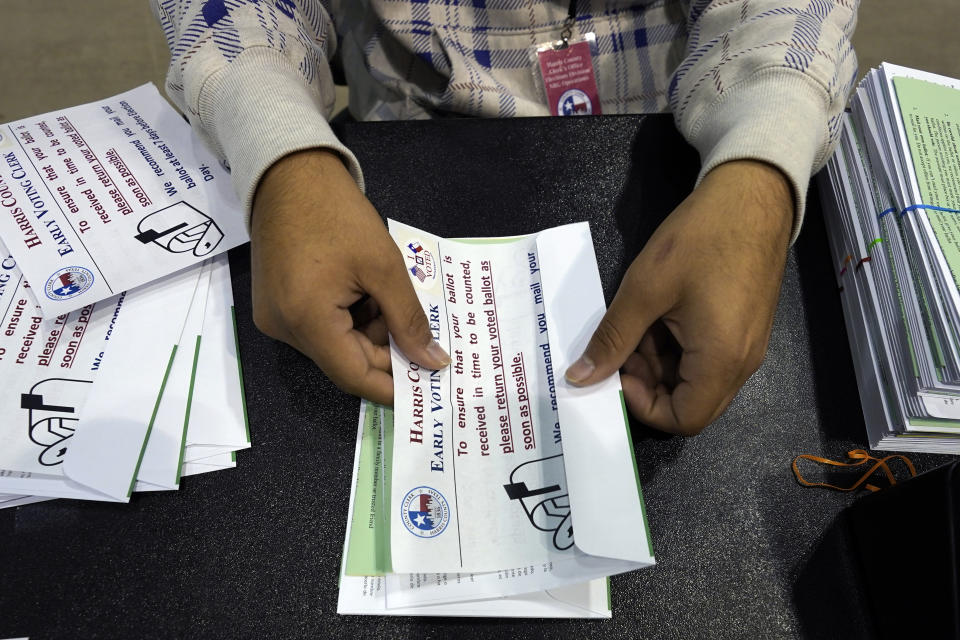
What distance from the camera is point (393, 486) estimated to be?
47cm

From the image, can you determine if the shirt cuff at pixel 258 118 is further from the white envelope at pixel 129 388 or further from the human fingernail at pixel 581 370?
the human fingernail at pixel 581 370

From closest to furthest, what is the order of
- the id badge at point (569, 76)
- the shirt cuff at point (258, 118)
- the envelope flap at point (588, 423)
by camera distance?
the envelope flap at point (588, 423) < the shirt cuff at point (258, 118) < the id badge at point (569, 76)

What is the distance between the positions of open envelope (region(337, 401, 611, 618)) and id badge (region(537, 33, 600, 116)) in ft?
1.80

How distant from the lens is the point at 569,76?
2.51 feet

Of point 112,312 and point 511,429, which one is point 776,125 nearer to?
point 511,429

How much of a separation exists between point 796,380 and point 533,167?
1.14 ft

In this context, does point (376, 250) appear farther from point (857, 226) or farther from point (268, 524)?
point (857, 226)

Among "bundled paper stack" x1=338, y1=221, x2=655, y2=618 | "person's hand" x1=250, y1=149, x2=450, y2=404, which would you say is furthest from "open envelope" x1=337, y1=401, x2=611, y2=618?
"person's hand" x1=250, y1=149, x2=450, y2=404

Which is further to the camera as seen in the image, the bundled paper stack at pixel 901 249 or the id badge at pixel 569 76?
the id badge at pixel 569 76

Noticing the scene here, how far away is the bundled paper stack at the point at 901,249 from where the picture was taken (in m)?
0.52

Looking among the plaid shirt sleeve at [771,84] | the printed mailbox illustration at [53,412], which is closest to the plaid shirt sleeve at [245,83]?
the printed mailbox illustration at [53,412]

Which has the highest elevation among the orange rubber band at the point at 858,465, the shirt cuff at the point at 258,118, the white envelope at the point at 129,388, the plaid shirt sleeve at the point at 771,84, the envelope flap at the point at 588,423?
the shirt cuff at the point at 258,118

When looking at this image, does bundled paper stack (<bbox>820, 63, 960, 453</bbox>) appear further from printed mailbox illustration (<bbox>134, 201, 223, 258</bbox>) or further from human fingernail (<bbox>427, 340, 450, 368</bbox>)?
printed mailbox illustration (<bbox>134, 201, 223, 258</bbox>)

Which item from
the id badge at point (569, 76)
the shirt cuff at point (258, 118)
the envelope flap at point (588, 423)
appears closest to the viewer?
the envelope flap at point (588, 423)
